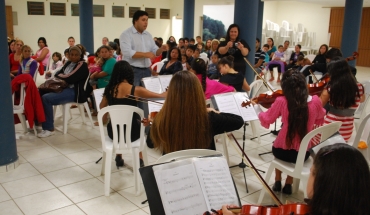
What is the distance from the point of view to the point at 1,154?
3.47 metres

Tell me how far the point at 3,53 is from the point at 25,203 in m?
1.37

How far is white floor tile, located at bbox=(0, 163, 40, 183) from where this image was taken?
3378 millimetres

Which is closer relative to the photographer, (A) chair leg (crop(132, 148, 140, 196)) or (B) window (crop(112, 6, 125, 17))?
(A) chair leg (crop(132, 148, 140, 196))

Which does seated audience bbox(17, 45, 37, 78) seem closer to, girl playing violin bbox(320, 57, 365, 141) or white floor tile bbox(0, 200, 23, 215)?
white floor tile bbox(0, 200, 23, 215)

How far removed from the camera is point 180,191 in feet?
5.37

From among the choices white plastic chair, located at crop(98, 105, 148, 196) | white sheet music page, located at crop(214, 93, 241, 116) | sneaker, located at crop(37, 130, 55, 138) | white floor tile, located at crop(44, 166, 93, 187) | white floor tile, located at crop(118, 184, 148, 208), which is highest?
white sheet music page, located at crop(214, 93, 241, 116)

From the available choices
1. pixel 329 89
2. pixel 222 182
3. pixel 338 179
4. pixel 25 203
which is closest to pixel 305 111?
pixel 329 89

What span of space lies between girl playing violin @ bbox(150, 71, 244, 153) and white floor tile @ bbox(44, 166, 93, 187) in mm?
1511

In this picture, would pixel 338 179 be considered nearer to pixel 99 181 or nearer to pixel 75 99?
pixel 99 181

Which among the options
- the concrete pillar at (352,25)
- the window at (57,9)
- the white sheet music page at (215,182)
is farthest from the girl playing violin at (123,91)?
the window at (57,9)

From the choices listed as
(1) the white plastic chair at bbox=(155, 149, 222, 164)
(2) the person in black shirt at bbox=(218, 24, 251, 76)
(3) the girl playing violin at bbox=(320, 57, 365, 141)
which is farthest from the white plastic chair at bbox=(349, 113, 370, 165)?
(2) the person in black shirt at bbox=(218, 24, 251, 76)

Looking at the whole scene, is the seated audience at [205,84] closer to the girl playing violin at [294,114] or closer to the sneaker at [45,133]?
the girl playing violin at [294,114]

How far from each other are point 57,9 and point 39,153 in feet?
32.8

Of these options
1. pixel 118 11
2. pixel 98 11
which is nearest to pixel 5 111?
pixel 98 11
